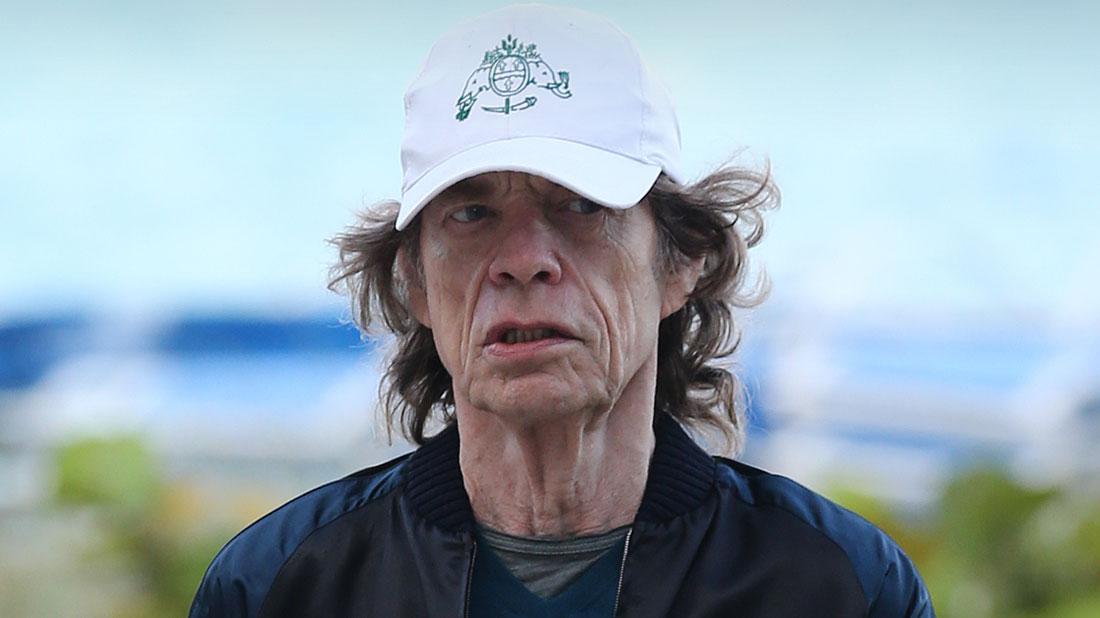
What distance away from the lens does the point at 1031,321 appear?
3756 millimetres

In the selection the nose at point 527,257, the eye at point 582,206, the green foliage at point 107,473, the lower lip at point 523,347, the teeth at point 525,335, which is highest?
the eye at point 582,206

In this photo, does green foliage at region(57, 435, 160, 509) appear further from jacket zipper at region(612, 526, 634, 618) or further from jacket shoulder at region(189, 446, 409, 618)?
jacket zipper at region(612, 526, 634, 618)

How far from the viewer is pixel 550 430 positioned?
77.2 inches

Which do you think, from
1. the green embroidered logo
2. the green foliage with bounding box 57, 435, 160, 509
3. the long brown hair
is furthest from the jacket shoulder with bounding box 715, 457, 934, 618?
the green foliage with bounding box 57, 435, 160, 509

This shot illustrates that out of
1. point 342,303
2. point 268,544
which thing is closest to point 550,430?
point 268,544

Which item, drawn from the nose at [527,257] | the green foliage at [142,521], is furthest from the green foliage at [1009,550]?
the nose at [527,257]

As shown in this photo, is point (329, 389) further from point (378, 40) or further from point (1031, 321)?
point (1031, 321)

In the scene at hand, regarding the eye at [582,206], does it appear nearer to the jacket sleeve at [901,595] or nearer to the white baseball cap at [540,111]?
the white baseball cap at [540,111]

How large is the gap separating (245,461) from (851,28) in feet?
6.11

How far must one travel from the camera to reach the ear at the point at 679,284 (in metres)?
2.07

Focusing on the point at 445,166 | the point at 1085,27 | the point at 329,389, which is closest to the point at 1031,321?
the point at 1085,27

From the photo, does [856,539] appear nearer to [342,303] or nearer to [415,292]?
[415,292]

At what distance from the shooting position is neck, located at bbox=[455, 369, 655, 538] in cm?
197

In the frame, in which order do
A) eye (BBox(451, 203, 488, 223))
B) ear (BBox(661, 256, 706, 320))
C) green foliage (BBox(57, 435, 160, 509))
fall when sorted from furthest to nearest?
green foliage (BBox(57, 435, 160, 509)) < ear (BBox(661, 256, 706, 320)) < eye (BBox(451, 203, 488, 223))
